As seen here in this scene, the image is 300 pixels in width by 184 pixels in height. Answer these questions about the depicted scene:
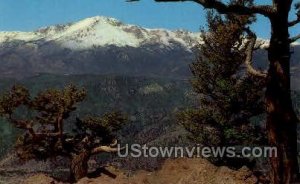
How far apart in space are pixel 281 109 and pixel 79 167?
31813mm

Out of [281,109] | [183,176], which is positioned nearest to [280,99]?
[281,109]

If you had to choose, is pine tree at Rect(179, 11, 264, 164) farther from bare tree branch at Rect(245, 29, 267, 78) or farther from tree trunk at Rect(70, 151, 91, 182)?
bare tree branch at Rect(245, 29, 267, 78)

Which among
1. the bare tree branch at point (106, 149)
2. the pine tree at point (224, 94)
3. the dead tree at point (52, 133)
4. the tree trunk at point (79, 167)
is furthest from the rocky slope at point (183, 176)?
the pine tree at point (224, 94)

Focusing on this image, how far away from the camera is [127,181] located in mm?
38469

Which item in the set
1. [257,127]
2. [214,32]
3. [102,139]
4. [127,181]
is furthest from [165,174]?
[214,32]

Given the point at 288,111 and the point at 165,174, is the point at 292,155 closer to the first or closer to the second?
the point at 288,111

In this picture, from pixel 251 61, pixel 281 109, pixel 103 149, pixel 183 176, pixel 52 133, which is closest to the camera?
pixel 281 109

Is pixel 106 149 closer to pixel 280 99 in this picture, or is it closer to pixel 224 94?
pixel 224 94

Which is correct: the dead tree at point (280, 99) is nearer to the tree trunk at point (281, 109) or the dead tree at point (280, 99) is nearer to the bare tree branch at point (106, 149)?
the tree trunk at point (281, 109)

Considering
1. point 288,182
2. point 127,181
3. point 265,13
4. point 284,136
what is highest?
point 265,13

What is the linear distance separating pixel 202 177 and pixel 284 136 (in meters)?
19.2

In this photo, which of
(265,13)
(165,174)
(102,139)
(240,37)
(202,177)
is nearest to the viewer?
(265,13)

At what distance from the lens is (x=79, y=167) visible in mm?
43750

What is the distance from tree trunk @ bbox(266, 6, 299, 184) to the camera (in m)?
13.9
